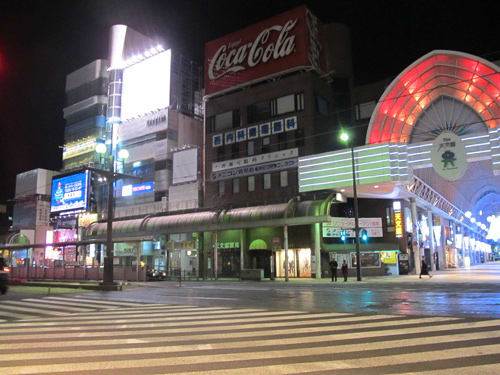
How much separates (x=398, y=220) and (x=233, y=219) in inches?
593

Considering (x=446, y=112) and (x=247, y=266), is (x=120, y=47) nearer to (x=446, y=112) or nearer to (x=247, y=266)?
(x=247, y=266)

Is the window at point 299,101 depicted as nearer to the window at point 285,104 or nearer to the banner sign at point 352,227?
the window at point 285,104

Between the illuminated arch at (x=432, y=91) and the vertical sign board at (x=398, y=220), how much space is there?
6056 millimetres

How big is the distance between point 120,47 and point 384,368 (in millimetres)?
77889

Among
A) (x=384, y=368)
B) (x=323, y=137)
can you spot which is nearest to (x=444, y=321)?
(x=384, y=368)

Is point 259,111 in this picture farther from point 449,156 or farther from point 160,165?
point 449,156

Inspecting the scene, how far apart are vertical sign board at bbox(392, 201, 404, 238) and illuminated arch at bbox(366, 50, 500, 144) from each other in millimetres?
6056

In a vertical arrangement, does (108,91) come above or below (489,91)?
above

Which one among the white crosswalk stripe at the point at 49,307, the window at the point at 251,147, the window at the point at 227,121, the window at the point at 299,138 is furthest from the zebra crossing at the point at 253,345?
the window at the point at 227,121

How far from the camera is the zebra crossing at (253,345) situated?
679cm

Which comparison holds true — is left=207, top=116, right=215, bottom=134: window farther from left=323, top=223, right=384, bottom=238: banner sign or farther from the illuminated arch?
left=323, top=223, right=384, bottom=238: banner sign

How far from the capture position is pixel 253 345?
27.8ft

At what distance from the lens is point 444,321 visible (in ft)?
35.5

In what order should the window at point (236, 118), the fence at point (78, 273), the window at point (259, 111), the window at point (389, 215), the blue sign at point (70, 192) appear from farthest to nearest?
the blue sign at point (70, 192)
the window at point (236, 118)
the window at point (259, 111)
the window at point (389, 215)
the fence at point (78, 273)
